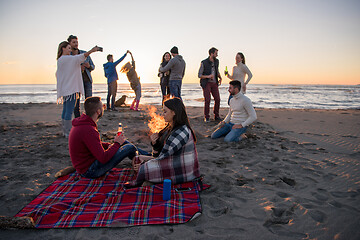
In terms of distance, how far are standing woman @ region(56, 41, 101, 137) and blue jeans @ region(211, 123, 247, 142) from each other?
10.7 feet

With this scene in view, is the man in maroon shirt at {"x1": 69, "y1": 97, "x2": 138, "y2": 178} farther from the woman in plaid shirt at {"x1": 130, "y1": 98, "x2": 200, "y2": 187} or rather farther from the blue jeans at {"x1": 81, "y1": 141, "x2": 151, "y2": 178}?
the woman in plaid shirt at {"x1": 130, "y1": 98, "x2": 200, "y2": 187}

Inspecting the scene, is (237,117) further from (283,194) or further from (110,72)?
(110,72)

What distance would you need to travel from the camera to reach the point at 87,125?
9.02 feet

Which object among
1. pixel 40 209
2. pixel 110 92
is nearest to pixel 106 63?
pixel 110 92

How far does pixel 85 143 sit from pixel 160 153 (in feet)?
3.05

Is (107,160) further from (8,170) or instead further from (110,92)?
(110,92)

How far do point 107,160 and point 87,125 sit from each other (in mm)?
505

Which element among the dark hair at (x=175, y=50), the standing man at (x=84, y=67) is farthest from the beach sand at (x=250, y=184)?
the dark hair at (x=175, y=50)

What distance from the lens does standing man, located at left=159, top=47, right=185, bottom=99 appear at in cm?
695

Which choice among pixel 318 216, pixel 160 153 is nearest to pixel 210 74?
pixel 160 153

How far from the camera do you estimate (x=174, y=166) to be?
2857 millimetres

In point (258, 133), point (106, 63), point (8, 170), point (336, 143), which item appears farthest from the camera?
point (106, 63)

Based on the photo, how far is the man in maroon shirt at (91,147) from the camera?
271 cm

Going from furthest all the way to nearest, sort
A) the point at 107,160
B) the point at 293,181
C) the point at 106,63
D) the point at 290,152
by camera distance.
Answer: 1. the point at 106,63
2. the point at 290,152
3. the point at 293,181
4. the point at 107,160
